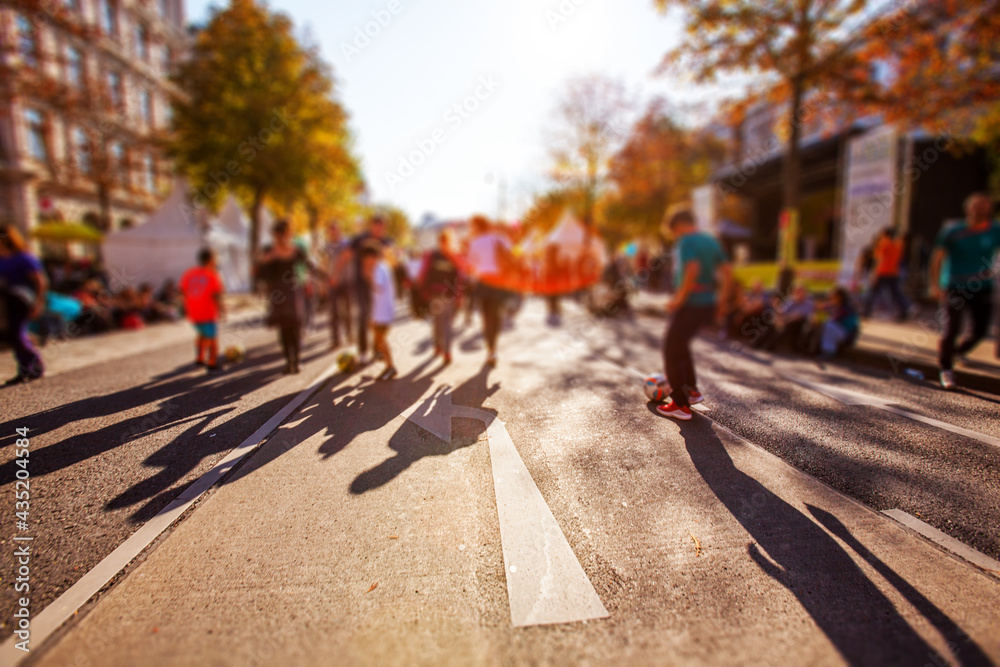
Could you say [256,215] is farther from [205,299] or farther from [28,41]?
[205,299]

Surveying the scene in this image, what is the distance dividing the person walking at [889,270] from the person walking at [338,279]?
32.5 feet

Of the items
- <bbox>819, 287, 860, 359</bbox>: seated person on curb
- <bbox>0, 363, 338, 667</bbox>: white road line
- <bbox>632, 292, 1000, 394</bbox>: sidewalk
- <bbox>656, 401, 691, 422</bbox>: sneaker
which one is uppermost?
<bbox>819, 287, 860, 359</bbox>: seated person on curb

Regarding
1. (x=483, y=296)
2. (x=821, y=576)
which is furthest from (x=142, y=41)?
(x=821, y=576)

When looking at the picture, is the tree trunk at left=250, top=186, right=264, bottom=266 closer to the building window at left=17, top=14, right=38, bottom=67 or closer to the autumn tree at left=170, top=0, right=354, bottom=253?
the autumn tree at left=170, top=0, right=354, bottom=253

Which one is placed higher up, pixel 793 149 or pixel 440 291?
pixel 793 149

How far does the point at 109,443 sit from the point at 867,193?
18.0 m

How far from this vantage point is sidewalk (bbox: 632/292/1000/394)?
209 inches

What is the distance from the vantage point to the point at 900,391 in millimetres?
5027

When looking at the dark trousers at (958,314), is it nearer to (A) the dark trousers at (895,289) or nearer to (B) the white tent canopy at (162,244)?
(A) the dark trousers at (895,289)

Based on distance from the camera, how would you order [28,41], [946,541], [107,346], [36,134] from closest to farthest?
1. [946,541]
2. [107,346]
3. [28,41]
4. [36,134]

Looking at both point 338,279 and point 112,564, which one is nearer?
point 112,564

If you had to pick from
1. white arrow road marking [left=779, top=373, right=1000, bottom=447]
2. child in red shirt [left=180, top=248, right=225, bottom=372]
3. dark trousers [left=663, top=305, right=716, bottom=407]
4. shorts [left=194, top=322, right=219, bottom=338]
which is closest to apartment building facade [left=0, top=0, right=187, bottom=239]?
child in red shirt [left=180, top=248, right=225, bottom=372]

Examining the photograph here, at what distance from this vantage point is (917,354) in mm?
6711

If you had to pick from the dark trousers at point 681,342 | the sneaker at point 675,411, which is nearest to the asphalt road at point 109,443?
the sneaker at point 675,411
